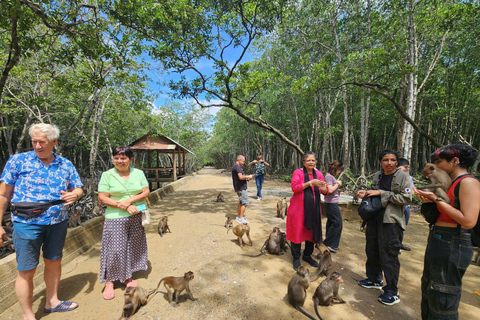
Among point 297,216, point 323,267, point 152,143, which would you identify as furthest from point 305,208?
point 152,143

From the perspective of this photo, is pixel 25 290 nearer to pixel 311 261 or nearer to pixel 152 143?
pixel 311 261

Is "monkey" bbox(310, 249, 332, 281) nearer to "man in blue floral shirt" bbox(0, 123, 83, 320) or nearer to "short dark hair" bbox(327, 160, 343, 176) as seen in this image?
"short dark hair" bbox(327, 160, 343, 176)

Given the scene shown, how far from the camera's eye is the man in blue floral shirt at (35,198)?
6.53ft

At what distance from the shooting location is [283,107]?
18.7 metres

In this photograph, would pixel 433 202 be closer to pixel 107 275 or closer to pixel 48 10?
pixel 107 275

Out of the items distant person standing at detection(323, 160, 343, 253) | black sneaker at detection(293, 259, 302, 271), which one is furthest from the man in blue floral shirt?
distant person standing at detection(323, 160, 343, 253)

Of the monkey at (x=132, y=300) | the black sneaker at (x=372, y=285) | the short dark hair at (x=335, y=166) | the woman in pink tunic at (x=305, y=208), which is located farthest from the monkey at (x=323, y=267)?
the monkey at (x=132, y=300)

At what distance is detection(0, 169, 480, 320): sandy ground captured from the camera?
92.7 inches

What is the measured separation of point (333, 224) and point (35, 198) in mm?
4291

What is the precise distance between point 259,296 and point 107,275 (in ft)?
6.53

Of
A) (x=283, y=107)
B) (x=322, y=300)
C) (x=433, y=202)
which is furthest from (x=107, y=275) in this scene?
(x=283, y=107)

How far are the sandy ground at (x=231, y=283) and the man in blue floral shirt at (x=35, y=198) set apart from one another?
2.13 ft

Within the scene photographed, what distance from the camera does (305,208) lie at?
122 inches

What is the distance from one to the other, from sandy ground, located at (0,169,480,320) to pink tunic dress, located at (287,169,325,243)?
0.61 metres
